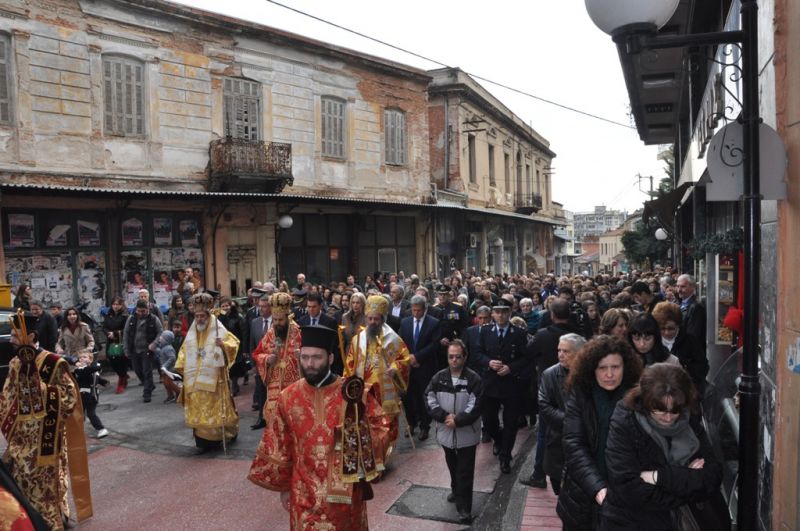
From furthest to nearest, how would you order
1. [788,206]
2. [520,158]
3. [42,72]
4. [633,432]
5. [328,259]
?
[520,158]
[328,259]
[42,72]
[788,206]
[633,432]

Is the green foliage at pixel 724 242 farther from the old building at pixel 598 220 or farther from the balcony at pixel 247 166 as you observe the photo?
the old building at pixel 598 220

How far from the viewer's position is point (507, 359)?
739 centimetres

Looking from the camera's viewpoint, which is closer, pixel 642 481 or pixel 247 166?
pixel 642 481

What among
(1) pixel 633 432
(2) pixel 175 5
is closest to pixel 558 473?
(1) pixel 633 432

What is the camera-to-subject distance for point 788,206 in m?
3.60

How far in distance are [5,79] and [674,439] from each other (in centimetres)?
1571

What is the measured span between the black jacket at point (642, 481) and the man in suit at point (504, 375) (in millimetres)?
3456

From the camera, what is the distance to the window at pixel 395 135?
23.6 metres

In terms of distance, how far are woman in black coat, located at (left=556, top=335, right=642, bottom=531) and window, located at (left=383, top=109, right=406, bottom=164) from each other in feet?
66.1

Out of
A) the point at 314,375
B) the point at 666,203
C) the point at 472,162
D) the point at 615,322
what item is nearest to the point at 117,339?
the point at 314,375

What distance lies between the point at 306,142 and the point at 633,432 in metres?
18.4

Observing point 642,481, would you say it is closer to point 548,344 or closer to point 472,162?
point 548,344

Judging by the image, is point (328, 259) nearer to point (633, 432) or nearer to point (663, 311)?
point (663, 311)

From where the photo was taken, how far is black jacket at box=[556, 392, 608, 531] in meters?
3.63
